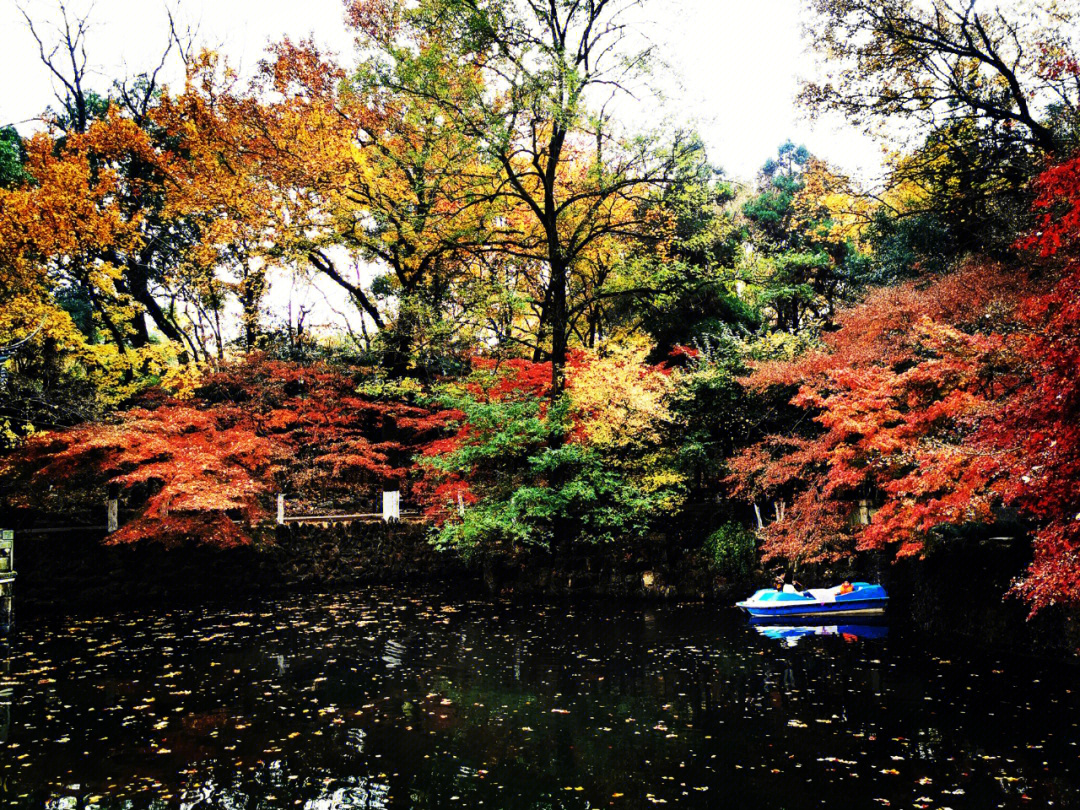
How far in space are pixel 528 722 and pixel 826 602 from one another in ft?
21.8

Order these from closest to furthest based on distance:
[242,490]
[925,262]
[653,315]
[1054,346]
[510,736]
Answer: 1. [1054,346]
2. [510,736]
3. [242,490]
4. [925,262]
5. [653,315]

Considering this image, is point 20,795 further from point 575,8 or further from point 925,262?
point 925,262

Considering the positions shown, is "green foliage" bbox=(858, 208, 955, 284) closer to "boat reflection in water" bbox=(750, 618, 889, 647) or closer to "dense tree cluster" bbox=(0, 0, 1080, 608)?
"dense tree cluster" bbox=(0, 0, 1080, 608)

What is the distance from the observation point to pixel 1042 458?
191 inches

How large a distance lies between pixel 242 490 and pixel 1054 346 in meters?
12.5

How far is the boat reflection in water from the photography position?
31.9ft

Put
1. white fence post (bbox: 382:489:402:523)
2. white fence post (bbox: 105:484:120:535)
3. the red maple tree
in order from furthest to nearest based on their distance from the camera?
white fence post (bbox: 382:489:402:523) → white fence post (bbox: 105:484:120:535) → the red maple tree

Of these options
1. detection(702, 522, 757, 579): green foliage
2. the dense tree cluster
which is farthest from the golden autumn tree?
detection(702, 522, 757, 579): green foliage

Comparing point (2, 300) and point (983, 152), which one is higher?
point (983, 152)

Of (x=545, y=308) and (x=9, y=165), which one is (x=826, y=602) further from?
(x=9, y=165)

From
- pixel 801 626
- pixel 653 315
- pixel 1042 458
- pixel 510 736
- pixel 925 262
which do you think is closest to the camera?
pixel 1042 458

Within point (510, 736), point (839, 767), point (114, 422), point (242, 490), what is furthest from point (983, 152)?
point (114, 422)

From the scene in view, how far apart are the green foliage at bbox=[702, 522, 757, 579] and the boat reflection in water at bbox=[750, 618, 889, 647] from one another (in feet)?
6.41

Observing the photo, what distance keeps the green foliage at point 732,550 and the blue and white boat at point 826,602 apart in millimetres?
1825
